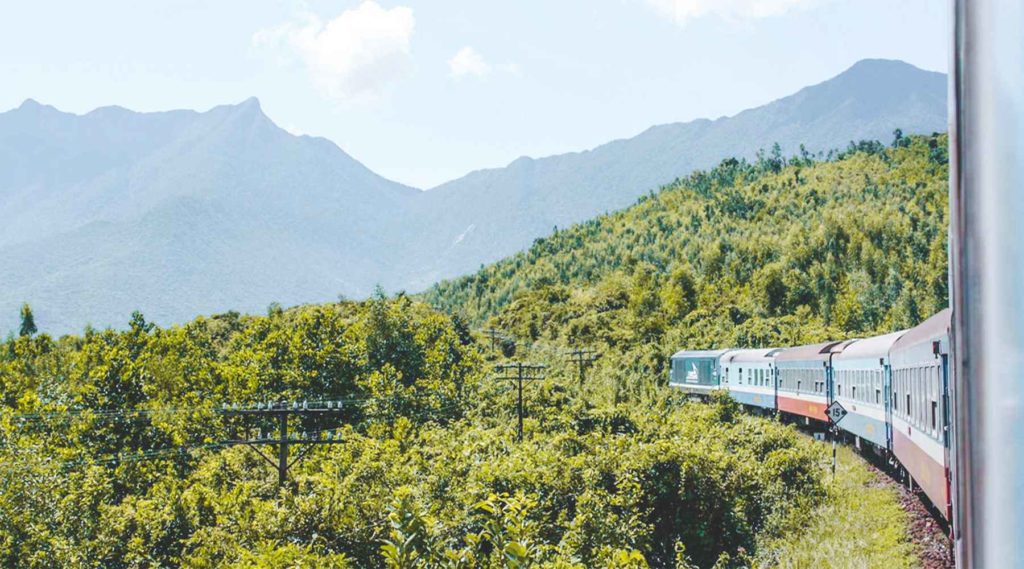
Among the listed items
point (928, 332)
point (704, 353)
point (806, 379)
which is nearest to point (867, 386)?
point (928, 332)

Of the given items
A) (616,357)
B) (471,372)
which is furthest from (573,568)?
(616,357)

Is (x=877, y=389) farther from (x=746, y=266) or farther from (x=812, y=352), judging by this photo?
(x=746, y=266)

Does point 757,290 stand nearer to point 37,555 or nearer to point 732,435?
point 732,435

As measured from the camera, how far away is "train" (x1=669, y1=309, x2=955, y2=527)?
8.65 meters

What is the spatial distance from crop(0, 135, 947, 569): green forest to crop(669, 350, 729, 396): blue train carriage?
1709 mm

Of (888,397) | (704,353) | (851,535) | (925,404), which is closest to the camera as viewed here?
(925,404)

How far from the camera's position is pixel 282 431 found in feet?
67.0

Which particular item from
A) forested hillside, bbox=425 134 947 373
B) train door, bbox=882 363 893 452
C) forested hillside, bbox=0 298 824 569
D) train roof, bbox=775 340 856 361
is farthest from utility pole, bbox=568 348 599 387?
train door, bbox=882 363 893 452

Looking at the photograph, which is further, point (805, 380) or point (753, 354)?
point (753, 354)

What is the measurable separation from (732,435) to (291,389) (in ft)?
78.9

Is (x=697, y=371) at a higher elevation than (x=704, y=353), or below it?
below

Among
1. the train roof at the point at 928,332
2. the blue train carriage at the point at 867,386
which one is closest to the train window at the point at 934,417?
the train roof at the point at 928,332

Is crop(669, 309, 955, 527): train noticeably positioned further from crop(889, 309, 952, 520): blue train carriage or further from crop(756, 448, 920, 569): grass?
crop(756, 448, 920, 569): grass

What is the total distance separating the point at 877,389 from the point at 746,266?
67413 millimetres
